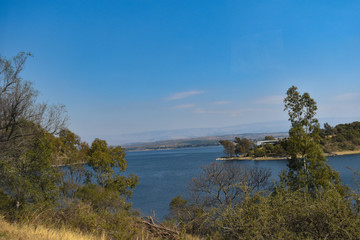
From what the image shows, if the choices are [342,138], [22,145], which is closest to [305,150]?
[22,145]

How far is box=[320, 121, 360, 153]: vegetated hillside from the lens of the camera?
268ft

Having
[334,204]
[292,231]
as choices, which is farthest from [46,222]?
[334,204]

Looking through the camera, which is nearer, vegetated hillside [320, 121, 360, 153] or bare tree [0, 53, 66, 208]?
bare tree [0, 53, 66, 208]

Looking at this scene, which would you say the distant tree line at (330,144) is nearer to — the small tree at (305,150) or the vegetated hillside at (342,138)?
the vegetated hillside at (342,138)

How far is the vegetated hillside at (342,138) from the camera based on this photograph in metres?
81.8

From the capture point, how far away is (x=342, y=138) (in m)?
86.4

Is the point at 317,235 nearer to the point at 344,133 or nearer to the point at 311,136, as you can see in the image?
the point at 311,136

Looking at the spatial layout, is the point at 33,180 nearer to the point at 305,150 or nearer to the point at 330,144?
the point at 305,150

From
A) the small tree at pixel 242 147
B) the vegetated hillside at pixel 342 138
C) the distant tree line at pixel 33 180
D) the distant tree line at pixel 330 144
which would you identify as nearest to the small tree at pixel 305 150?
the distant tree line at pixel 33 180

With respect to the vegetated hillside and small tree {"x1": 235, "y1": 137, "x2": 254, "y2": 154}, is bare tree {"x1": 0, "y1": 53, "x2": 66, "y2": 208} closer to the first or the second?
the vegetated hillside

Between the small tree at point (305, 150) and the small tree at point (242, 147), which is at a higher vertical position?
the small tree at point (305, 150)

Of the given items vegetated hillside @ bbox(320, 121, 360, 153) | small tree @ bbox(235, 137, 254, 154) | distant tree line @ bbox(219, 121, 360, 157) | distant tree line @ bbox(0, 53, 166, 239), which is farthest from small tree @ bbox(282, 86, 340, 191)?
small tree @ bbox(235, 137, 254, 154)

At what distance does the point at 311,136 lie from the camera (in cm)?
1817

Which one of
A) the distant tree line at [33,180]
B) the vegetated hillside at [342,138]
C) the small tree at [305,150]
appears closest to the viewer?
the distant tree line at [33,180]
